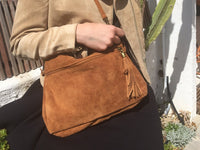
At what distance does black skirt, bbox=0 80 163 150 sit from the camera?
0.94m

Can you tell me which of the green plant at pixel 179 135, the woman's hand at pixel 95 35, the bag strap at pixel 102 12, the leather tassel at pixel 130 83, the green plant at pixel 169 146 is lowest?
the green plant at pixel 169 146

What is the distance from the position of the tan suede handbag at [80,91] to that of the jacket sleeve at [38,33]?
0.06 metres

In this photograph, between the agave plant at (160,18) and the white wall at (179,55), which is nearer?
the agave plant at (160,18)

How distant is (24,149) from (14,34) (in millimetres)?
555

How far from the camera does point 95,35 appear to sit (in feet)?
3.10

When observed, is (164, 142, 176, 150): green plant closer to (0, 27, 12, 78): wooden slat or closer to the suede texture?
the suede texture

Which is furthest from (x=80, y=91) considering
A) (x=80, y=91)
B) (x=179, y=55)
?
(x=179, y=55)

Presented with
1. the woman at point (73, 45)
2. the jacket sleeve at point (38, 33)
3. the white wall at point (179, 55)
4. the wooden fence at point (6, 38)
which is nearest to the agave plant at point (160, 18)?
the white wall at point (179, 55)

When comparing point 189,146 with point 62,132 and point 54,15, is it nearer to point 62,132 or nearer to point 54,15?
point 62,132

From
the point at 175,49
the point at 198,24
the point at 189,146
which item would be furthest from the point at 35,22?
→ the point at 198,24

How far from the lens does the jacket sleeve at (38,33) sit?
942mm

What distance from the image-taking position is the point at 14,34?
100 centimetres

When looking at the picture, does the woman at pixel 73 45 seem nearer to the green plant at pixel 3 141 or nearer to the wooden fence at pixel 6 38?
the green plant at pixel 3 141

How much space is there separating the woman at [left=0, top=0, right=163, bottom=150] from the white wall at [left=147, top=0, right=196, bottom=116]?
50.9 inches
